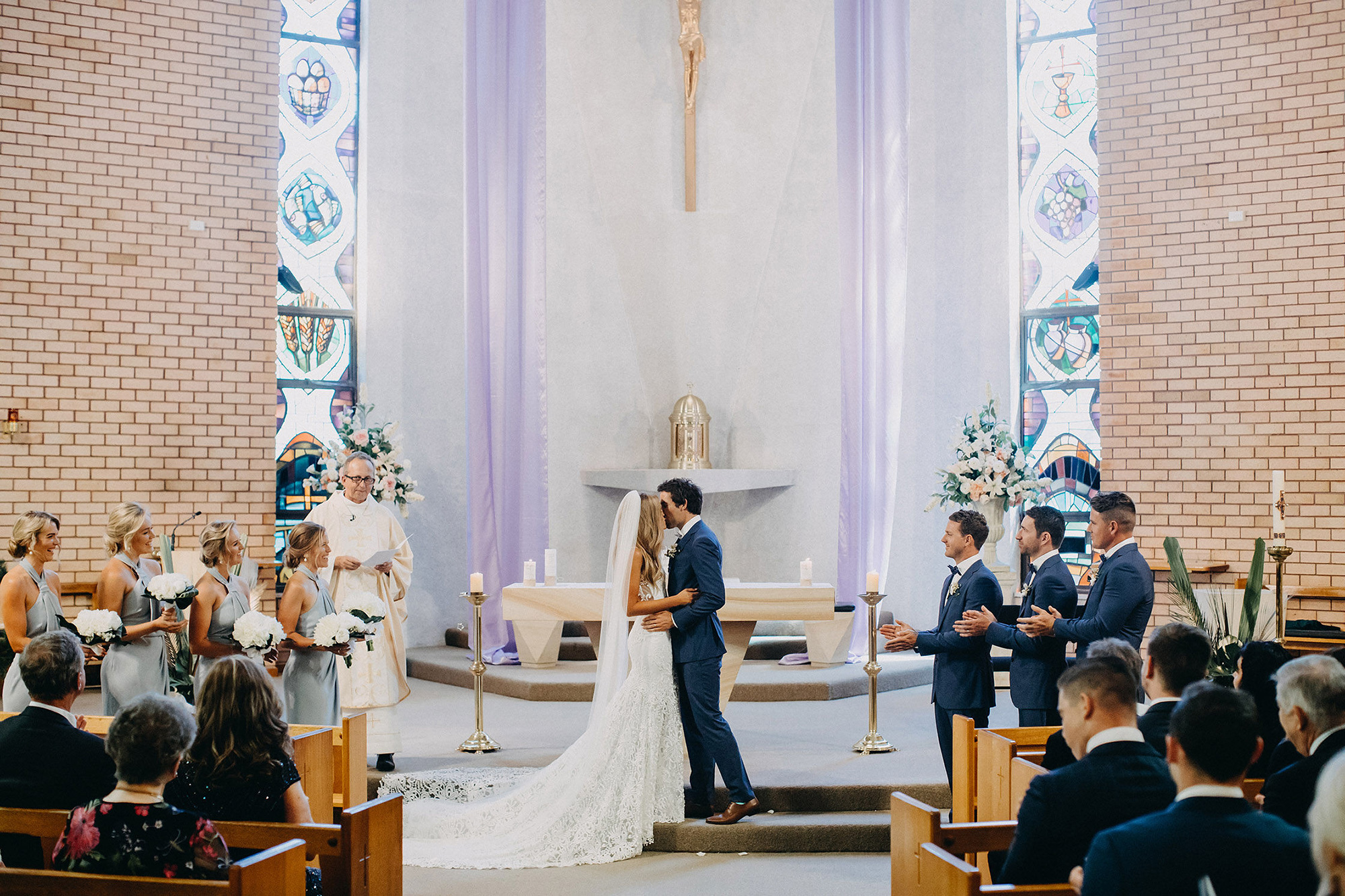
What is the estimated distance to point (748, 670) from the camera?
27.0 ft

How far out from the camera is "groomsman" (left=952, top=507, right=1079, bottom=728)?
451 centimetres

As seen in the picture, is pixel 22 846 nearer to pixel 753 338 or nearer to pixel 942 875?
pixel 942 875

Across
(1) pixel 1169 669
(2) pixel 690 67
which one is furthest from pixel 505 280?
(1) pixel 1169 669

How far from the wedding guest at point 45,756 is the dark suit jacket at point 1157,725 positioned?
2.78 meters

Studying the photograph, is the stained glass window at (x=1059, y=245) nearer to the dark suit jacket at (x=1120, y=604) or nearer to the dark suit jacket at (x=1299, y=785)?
the dark suit jacket at (x=1120, y=604)

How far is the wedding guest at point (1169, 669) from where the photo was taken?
9.87 feet

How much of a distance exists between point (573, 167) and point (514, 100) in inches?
31.5

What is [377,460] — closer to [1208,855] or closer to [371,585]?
[371,585]

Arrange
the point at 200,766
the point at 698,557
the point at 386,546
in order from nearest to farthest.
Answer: the point at 200,766
the point at 698,557
the point at 386,546

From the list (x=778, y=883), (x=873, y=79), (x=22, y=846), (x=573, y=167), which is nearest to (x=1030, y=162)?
(x=873, y=79)

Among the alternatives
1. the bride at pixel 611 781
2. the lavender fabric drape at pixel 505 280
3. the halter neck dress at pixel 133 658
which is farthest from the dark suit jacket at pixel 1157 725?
the lavender fabric drape at pixel 505 280

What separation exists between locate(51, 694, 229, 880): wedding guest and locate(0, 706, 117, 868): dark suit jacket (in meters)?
0.60

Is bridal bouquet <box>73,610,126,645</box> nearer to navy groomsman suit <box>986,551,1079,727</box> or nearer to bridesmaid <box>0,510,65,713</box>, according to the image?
bridesmaid <box>0,510,65,713</box>

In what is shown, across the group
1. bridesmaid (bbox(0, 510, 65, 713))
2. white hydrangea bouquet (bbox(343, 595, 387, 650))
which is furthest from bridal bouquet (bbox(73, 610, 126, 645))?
white hydrangea bouquet (bbox(343, 595, 387, 650))
